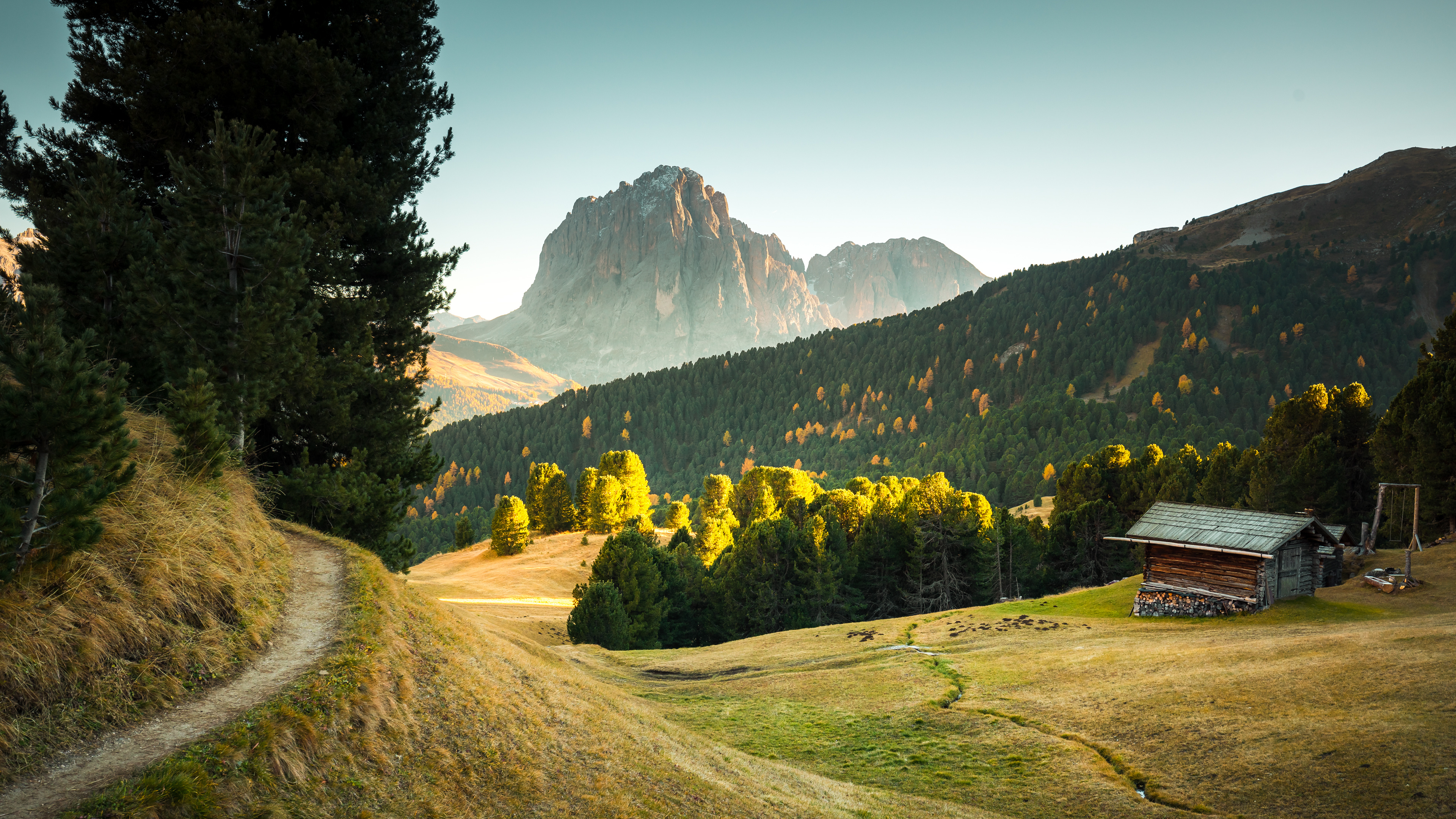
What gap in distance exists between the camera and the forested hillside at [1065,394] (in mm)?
140375

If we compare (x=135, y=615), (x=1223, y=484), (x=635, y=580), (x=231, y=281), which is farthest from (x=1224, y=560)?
(x=231, y=281)

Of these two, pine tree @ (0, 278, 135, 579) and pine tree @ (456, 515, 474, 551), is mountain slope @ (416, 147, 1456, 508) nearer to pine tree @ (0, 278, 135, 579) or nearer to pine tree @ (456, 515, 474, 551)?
pine tree @ (456, 515, 474, 551)

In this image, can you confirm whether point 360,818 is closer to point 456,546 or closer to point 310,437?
point 310,437

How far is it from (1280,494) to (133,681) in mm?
71413

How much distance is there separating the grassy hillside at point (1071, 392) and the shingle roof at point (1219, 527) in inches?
3583

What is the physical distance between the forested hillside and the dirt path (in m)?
127

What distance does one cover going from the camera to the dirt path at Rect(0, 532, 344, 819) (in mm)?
5914

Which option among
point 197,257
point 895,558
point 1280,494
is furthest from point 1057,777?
point 1280,494

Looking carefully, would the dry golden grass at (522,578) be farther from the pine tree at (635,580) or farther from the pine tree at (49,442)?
the pine tree at (49,442)

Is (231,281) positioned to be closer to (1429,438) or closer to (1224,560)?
(1224,560)

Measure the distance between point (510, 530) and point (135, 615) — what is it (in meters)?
79.2

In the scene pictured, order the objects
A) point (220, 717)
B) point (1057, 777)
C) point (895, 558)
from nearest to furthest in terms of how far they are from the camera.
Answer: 1. point (220, 717)
2. point (1057, 777)
3. point (895, 558)

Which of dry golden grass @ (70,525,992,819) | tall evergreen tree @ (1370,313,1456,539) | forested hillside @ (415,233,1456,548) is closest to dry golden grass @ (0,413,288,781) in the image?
dry golden grass @ (70,525,992,819)

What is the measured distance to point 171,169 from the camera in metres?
14.8
